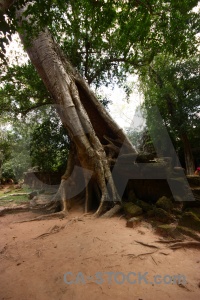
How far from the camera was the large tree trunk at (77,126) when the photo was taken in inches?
193

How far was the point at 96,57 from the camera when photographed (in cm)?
702

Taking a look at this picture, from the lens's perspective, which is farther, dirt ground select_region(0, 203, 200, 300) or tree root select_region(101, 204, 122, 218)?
tree root select_region(101, 204, 122, 218)

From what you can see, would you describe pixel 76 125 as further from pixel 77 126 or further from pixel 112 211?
pixel 112 211

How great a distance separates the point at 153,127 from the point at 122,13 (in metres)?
5.43

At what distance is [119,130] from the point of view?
6.07 metres

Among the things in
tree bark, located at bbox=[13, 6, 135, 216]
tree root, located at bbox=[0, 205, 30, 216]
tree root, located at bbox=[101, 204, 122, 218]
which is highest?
tree bark, located at bbox=[13, 6, 135, 216]

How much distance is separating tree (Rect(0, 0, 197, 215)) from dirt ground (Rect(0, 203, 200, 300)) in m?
1.32

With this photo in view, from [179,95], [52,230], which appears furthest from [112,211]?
[179,95]

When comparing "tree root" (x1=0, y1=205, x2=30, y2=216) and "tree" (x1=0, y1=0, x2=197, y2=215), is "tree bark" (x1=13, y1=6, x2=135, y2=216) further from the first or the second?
"tree root" (x1=0, y1=205, x2=30, y2=216)

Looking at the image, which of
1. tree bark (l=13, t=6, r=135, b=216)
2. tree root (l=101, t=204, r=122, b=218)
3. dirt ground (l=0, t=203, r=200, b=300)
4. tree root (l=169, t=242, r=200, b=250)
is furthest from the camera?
tree bark (l=13, t=6, r=135, b=216)

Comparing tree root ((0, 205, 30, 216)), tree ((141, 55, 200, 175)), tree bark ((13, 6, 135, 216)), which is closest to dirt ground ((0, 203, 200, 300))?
tree bark ((13, 6, 135, 216))

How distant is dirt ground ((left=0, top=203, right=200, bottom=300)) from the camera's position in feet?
6.34

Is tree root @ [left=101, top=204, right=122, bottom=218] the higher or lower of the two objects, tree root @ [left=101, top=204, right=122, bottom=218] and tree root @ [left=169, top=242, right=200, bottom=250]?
the higher

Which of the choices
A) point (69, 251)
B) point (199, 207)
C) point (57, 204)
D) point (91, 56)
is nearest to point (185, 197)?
point (199, 207)
